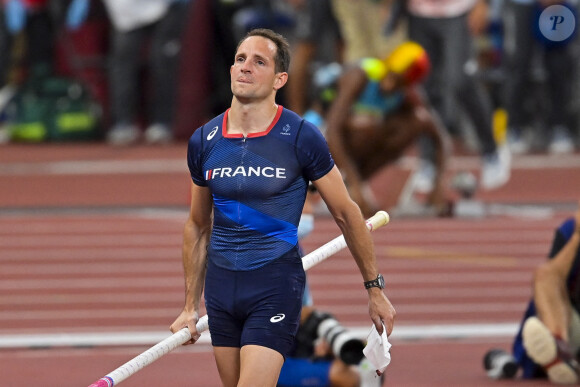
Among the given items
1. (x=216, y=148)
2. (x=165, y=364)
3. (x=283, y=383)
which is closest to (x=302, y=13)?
(x=165, y=364)

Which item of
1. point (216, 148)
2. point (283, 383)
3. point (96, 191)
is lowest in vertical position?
point (96, 191)

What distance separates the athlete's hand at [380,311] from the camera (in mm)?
5480

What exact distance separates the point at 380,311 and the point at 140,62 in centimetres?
1194

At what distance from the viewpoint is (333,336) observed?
7.20 m

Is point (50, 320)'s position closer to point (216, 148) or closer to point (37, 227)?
point (37, 227)

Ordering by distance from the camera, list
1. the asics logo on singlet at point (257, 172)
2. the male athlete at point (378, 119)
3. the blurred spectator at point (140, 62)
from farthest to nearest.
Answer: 1. the blurred spectator at point (140, 62)
2. the male athlete at point (378, 119)
3. the asics logo on singlet at point (257, 172)

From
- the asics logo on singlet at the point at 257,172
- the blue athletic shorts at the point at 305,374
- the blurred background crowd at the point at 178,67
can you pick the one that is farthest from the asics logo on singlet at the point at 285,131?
the blurred background crowd at the point at 178,67

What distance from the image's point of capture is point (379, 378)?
725cm

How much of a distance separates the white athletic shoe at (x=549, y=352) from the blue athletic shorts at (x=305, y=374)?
1.02 metres

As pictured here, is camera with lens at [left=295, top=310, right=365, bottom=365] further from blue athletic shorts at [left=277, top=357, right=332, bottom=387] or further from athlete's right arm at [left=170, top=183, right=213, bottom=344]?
athlete's right arm at [left=170, top=183, right=213, bottom=344]

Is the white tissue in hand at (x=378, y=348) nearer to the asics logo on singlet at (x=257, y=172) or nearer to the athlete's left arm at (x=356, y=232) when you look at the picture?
the athlete's left arm at (x=356, y=232)

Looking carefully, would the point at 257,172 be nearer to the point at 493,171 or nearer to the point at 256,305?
the point at 256,305

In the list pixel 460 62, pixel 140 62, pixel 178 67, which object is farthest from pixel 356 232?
pixel 140 62

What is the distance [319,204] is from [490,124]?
2088mm
